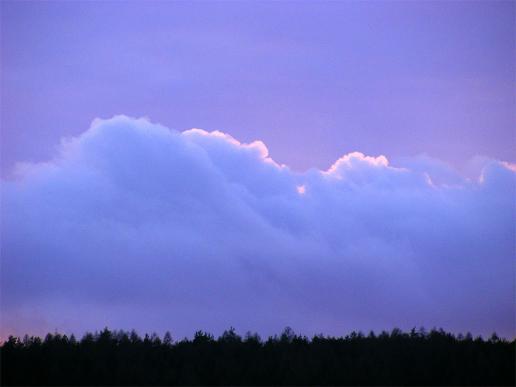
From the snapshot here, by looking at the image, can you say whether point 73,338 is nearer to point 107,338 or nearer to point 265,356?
point 107,338

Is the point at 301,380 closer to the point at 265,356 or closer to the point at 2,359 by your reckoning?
the point at 265,356

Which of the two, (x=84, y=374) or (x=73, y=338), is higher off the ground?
(x=73, y=338)

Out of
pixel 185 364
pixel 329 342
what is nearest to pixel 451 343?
pixel 329 342

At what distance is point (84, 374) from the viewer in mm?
81625

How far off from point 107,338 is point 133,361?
21541mm

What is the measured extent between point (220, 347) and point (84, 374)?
2418 centimetres

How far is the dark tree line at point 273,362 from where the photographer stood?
262 feet

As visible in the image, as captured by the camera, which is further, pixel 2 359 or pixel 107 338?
pixel 107 338

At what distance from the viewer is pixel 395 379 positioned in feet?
258

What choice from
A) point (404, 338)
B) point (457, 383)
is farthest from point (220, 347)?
point (457, 383)

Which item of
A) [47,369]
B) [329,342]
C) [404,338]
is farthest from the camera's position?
[329,342]

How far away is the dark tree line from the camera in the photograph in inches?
3147

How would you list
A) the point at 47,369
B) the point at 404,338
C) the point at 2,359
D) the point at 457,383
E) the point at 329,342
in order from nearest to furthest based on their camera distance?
the point at 457,383
the point at 47,369
the point at 2,359
the point at 404,338
the point at 329,342

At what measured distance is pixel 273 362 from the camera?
88188 mm
